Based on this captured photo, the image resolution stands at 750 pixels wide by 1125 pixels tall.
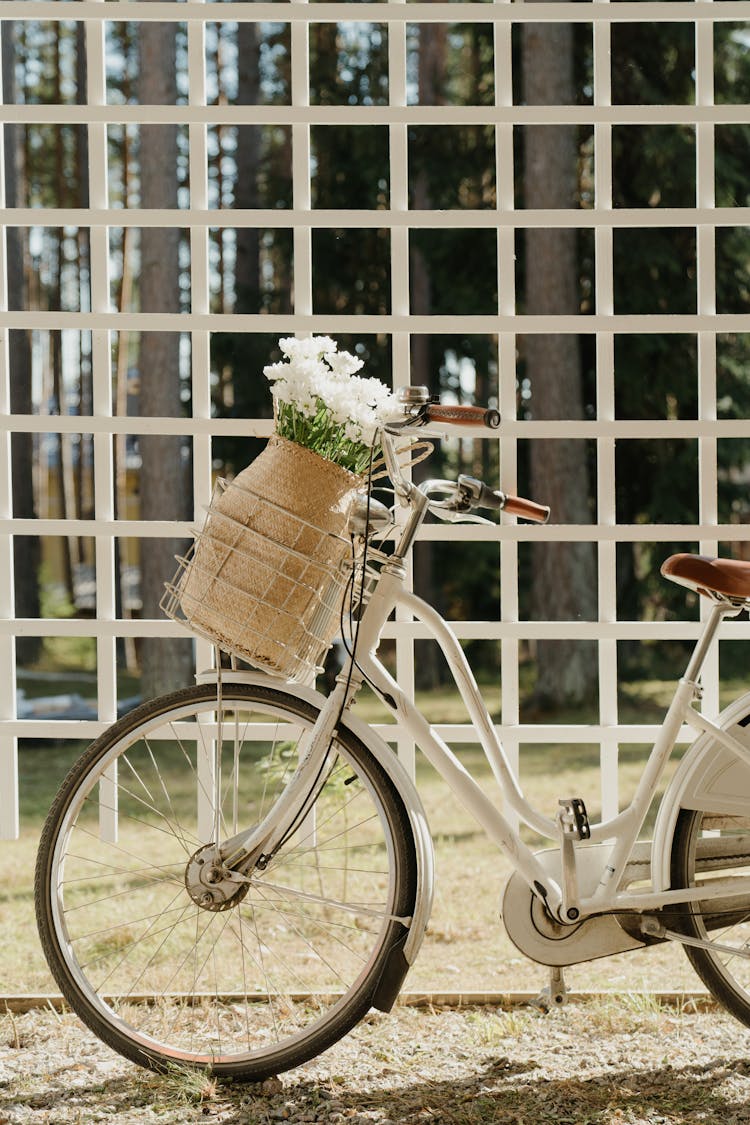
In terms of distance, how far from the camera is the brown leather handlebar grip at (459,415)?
204cm

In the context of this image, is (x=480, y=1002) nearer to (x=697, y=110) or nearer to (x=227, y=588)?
(x=227, y=588)

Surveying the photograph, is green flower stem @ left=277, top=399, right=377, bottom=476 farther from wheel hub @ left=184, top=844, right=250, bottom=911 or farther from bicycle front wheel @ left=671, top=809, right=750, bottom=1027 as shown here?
bicycle front wheel @ left=671, top=809, right=750, bottom=1027

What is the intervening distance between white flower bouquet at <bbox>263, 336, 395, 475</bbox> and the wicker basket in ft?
0.13

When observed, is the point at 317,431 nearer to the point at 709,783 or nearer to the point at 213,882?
the point at 213,882

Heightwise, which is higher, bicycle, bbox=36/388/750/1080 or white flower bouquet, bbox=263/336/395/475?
white flower bouquet, bbox=263/336/395/475

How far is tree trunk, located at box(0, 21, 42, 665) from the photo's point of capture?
9422 mm

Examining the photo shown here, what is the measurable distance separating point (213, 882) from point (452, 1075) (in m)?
0.66

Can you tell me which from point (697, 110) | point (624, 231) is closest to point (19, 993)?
point (697, 110)

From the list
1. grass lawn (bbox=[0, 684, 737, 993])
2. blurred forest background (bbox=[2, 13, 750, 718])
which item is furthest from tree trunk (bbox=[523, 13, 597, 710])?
grass lawn (bbox=[0, 684, 737, 993])

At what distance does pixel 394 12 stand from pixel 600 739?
1737mm

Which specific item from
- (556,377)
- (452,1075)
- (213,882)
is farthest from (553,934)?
(556,377)

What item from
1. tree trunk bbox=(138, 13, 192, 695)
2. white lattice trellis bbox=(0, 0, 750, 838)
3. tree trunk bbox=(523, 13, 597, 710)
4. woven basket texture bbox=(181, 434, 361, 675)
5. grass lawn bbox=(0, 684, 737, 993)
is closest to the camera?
woven basket texture bbox=(181, 434, 361, 675)

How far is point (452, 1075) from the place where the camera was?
2307 mm

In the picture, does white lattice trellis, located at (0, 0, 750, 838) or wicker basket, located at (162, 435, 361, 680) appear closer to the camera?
wicker basket, located at (162, 435, 361, 680)
